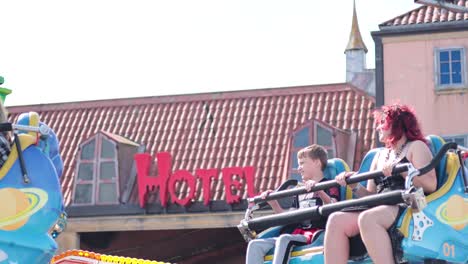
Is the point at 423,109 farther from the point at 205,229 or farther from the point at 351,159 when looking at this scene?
the point at 205,229

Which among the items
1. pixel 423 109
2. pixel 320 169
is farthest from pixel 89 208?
pixel 320 169

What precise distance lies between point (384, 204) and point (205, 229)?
1939 centimetres

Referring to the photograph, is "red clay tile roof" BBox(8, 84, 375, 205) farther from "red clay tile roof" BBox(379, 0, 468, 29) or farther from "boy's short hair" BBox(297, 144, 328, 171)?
"boy's short hair" BBox(297, 144, 328, 171)

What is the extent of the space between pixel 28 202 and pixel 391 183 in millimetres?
2330

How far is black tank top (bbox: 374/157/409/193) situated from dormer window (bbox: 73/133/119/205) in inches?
741

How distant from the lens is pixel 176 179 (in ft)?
79.9

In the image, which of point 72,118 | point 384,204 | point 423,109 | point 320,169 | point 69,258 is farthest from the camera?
point 72,118

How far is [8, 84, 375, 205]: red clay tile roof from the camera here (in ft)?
79.6

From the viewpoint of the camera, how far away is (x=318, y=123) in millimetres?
23609

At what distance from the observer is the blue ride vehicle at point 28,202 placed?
249 inches

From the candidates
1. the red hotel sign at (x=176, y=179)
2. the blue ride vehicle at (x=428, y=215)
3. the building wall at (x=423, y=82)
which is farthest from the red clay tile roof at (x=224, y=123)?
the blue ride vehicle at (x=428, y=215)

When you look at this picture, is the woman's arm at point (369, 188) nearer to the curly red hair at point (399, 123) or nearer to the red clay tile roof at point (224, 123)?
the curly red hair at point (399, 123)

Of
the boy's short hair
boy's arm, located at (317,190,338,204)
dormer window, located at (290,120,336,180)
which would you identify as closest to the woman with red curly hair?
boy's arm, located at (317,190,338,204)

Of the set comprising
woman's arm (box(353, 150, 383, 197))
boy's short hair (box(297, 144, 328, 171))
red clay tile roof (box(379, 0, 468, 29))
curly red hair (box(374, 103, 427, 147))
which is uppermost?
red clay tile roof (box(379, 0, 468, 29))
